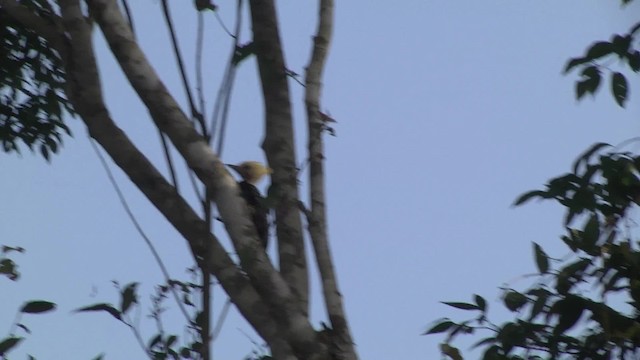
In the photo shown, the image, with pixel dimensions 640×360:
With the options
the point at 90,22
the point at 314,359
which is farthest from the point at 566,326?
the point at 90,22

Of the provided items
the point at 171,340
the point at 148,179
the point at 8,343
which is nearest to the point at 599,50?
the point at 148,179

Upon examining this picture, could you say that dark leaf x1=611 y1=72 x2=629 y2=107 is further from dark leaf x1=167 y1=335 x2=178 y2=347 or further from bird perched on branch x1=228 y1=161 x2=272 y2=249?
dark leaf x1=167 y1=335 x2=178 y2=347

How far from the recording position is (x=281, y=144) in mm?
2453

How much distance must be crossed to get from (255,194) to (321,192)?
24 cm

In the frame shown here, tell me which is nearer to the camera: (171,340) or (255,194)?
(255,194)

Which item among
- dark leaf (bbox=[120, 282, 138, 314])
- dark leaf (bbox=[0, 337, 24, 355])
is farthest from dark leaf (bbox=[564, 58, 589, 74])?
dark leaf (bbox=[0, 337, 24, 355])

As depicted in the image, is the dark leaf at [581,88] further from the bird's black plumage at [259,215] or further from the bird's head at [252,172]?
the bird's head at [252,172]

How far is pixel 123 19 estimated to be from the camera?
8.14 ft

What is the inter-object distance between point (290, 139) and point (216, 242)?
373mm

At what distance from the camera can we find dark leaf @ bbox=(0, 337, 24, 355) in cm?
251

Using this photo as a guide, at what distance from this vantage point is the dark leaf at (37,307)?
2543 mm

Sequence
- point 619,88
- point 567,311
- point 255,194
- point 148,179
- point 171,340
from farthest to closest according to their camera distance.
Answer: point 171,340 → point 255,194 → point 619,88 → point 148,179 → point 567,311

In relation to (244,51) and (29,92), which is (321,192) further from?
(29,92)

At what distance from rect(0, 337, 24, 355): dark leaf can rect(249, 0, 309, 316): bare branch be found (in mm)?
693
